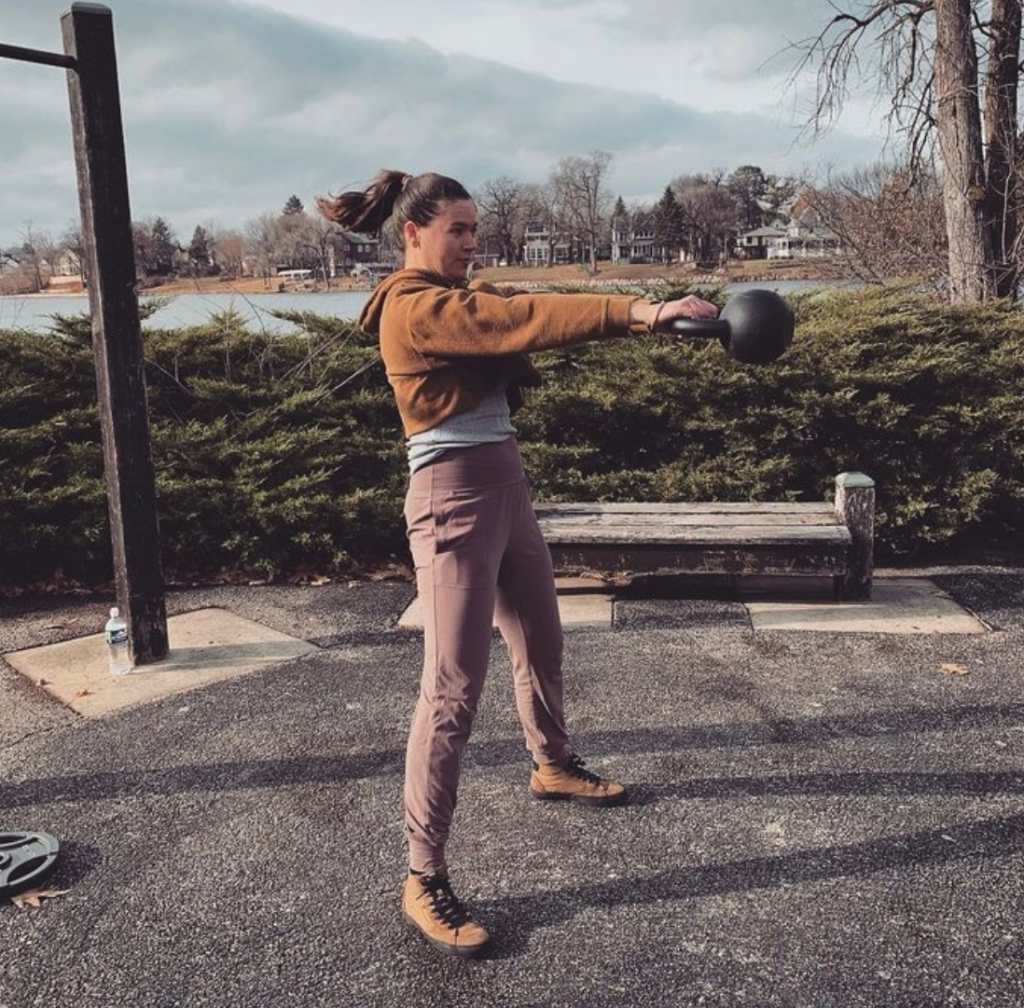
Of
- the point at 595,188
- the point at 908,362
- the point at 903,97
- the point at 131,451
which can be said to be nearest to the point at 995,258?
the point at 903,97

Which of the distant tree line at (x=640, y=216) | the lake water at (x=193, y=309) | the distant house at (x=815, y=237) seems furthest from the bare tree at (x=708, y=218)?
the lake water at (x=193, y=309)

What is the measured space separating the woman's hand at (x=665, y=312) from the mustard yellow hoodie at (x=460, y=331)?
0.02 meters

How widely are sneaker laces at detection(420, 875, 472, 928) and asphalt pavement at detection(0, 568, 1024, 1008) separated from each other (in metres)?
0.10

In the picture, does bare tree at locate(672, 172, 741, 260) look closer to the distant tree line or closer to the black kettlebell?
the distant tree line

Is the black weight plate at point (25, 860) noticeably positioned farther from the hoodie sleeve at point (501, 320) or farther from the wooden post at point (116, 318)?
the hoodie sleeve at point (501, 320)

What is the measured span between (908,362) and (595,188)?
30.6m

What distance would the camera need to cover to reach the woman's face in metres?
2.41

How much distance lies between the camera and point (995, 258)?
28.4 ft

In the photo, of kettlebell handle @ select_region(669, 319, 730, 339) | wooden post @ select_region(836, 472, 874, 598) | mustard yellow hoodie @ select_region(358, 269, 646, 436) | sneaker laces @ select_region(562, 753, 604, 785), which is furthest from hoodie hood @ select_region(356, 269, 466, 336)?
wooden post @ select_region(836, 472, 874, 598)

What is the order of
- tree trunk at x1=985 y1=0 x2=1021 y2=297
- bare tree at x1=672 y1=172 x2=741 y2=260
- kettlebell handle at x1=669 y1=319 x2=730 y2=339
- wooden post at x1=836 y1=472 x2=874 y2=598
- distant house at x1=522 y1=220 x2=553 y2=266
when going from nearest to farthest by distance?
kettlebell handle at x1=669 y1=319 x2=730 y2=339
wooden post at x1=836 y1=472 x2=874 y2=598
tree trunk at x1=985 y1=0 x2=1021 y2=297
distant house at x1=522 y1=220 x2=553 y2=266
bare tree at x1=672 y1=172 x2=741 y2=260

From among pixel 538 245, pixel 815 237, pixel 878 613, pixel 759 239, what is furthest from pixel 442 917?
pixel 759 239

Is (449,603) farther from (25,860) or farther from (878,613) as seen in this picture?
(878,613)

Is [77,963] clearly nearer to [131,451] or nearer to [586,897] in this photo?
[586,897]

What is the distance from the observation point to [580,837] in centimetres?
289
